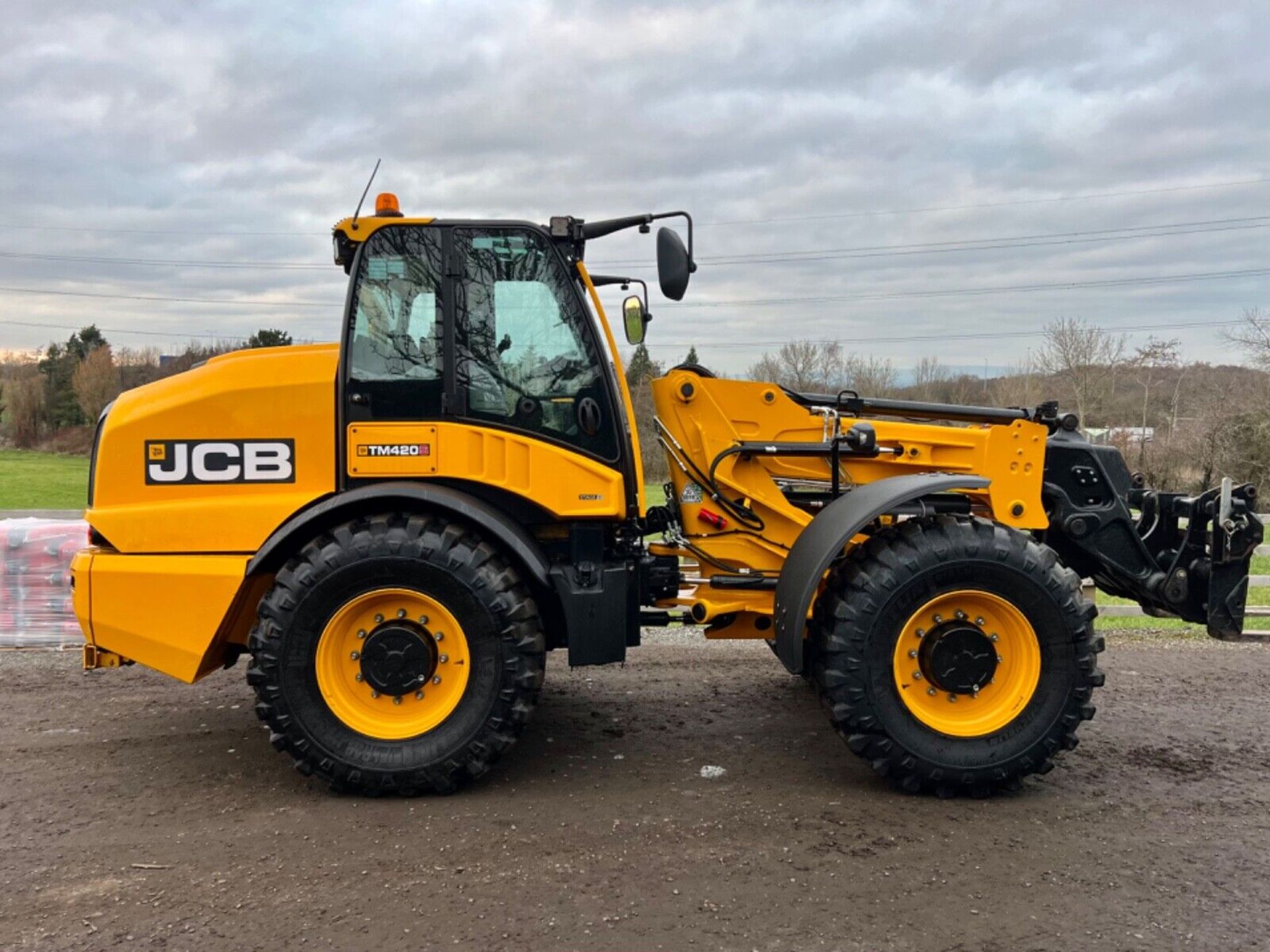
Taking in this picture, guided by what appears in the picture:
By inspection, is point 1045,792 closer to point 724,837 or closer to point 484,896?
point 724,837

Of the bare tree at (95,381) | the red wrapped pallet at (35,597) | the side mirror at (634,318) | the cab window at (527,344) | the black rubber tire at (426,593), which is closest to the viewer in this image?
the black rubber tire at (426,593)

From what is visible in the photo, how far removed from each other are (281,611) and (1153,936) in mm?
3509

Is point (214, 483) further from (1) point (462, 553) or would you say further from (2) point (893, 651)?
(2) point (893, 651)

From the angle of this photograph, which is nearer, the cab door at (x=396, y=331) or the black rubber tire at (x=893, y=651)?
the black rubber tire at (x=893, y=651)

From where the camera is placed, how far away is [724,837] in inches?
149

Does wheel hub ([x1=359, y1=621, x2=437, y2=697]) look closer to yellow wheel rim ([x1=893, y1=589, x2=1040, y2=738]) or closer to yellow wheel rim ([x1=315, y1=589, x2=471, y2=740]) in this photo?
yellow wheel rim ([x1=315, y1=589, x2=471, y2=740])

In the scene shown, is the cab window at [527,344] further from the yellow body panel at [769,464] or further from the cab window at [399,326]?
the yellow body panel at [769,464]

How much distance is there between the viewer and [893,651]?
4.21 metres

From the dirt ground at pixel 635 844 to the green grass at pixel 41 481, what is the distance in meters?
18.4

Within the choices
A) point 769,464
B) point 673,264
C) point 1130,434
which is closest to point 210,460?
point 673,264

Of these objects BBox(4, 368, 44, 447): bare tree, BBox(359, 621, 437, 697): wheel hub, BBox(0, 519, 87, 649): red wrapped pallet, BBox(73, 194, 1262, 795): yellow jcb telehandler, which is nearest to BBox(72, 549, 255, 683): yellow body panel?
BBox(73, 194, 1262, 795): yellow jcb telehandler

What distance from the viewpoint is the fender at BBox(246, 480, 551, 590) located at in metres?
4.14

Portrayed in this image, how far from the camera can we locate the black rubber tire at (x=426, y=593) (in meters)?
4.07

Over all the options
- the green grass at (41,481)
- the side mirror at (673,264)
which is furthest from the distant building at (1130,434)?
the green grass at (41,481)
